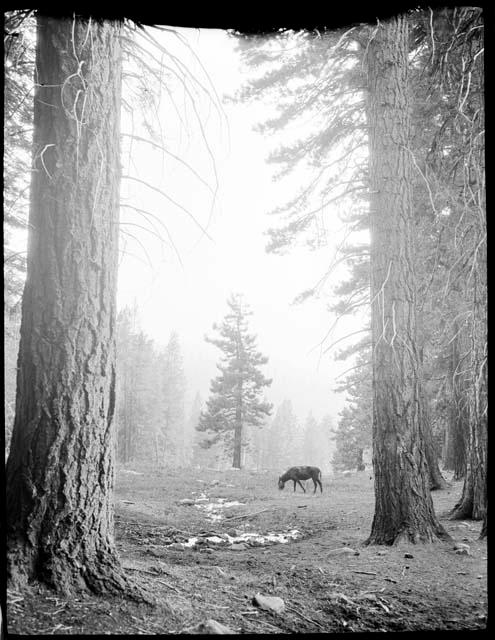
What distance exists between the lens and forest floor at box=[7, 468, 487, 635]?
1740mm

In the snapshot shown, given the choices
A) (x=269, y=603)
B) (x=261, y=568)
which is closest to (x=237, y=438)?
(x=261, y=568)

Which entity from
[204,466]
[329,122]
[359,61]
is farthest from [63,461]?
[359,61]

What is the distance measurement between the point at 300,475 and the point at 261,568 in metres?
0.69

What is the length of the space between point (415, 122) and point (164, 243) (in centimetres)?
194

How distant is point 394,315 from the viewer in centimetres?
254

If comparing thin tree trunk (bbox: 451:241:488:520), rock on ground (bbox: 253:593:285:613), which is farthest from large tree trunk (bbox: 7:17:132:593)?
thin tree trunk (bbox: 451:241:488:520)

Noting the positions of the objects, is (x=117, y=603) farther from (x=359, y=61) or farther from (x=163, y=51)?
(x=359, y=61)

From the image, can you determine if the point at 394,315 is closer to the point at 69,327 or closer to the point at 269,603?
the point at 269,603

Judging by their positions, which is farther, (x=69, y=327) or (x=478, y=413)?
(x=478, y=413)

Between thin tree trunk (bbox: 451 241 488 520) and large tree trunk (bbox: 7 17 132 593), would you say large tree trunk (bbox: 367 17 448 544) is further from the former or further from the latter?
large tree trunk (bbox: 7 17 132 593)

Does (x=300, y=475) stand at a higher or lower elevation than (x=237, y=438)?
lower

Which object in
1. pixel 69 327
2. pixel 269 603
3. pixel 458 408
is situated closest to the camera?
pixel 69 327

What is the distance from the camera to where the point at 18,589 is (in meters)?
1.63

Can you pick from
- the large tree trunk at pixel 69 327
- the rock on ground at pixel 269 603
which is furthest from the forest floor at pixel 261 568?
the large tree trunk at pixel 69 327
